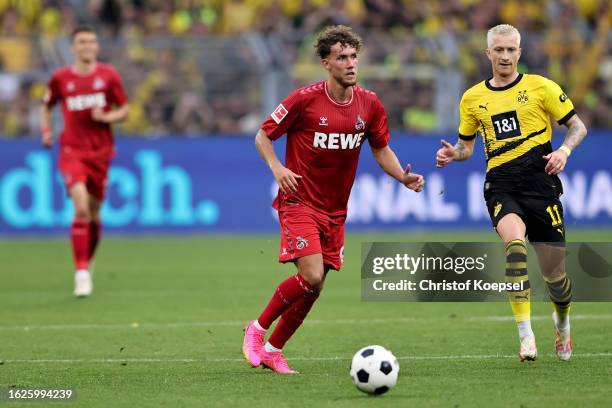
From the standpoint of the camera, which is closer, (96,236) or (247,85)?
(96,236)

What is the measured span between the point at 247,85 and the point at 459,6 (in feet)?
16.6

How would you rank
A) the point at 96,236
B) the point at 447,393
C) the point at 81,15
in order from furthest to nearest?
the point at 81,15
the point at 96,236
the point at 447,393

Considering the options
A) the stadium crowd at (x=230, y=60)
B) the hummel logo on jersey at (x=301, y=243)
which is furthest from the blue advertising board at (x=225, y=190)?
the hummel logo on jersey at (x=301, y=243)

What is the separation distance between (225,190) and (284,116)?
1101cm

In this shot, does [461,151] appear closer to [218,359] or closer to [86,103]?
[218,359]

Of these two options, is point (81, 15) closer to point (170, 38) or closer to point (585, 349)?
point (170, 38)

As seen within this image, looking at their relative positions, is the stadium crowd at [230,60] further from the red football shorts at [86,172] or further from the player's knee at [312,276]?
the player's knee at [312,276]

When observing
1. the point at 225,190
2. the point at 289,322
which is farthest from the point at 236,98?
the point at 289,322

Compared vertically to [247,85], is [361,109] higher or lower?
higher

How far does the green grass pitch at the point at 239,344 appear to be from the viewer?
273 inches

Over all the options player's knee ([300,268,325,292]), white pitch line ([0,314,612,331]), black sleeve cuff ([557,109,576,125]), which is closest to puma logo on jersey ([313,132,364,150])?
player's knee ([300,268,325,292])

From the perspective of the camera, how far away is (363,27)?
21.8 m

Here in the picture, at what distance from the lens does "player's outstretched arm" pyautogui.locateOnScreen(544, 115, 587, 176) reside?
7938mm

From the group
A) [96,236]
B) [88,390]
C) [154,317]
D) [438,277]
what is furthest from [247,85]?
[88,390]
